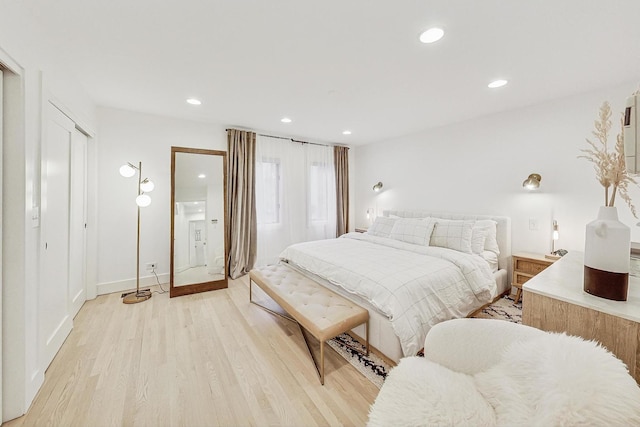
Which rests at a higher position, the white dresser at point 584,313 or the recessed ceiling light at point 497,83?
the recessed ceiling light at point 497,83

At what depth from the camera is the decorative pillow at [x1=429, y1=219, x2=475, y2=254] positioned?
114 inches

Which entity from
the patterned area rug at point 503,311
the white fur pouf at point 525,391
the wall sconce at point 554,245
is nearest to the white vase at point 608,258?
the white fur pouf at point 525,391

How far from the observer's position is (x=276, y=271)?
2.82 meters

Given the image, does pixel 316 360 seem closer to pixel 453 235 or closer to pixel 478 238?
pixel 453 235

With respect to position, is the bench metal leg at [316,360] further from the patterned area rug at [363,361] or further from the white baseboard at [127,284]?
the white baseboard at [127,284]

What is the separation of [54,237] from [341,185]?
4214mm

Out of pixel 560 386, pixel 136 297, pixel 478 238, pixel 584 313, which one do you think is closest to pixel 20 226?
pixel 136 297

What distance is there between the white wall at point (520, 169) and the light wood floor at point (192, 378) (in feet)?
9.35

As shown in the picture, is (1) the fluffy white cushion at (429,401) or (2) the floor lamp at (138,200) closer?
(1) the fluffy white cushion at (429,401)

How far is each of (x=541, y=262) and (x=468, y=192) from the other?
4.15ft

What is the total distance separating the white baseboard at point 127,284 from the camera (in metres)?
3.14

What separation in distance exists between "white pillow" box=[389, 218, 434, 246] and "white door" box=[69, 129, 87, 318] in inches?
146

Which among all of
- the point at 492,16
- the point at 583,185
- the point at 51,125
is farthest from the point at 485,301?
the point at 51,125

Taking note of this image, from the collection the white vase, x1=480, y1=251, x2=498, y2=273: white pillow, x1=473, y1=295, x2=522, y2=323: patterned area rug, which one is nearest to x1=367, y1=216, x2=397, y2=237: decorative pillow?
x1=480, y1=251, x2=498, y2=273: white pillow
